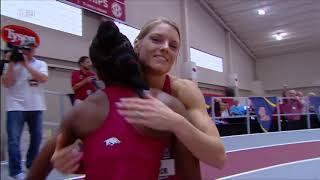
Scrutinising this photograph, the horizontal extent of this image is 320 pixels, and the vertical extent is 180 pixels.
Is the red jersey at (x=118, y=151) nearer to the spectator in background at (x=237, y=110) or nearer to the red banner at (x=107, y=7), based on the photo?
the red banner at (x=107, y=7)

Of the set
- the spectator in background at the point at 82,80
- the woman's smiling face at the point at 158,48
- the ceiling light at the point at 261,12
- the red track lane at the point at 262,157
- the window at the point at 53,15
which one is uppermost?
the ceiling light at the point at 261,12

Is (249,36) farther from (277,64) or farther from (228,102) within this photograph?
(228,102)

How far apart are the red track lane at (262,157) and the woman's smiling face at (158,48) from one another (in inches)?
95.4

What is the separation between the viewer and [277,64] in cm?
1614

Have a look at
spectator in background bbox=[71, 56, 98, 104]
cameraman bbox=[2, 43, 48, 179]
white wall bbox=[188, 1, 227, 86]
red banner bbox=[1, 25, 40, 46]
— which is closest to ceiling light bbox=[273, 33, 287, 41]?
white wall bbox=[188, 1, 227, 86]

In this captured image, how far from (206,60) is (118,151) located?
1242 cm

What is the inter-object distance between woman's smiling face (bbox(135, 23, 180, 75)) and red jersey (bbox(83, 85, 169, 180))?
7.2 inches

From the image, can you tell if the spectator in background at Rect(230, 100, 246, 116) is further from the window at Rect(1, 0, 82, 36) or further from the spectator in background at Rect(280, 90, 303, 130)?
the window at Rect(1, 0, 82, 36)

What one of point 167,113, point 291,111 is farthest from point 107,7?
point 167,113

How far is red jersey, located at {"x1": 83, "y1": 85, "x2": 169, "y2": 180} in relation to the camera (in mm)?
Result: 799

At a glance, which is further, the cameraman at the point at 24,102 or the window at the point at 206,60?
the window at the point at 206,60

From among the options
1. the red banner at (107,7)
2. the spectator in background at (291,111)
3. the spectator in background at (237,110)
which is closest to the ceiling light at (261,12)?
the spectator in background at (291,111)

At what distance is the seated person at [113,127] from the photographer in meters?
0.80

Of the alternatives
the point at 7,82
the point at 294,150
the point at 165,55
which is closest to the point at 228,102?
the point at 294,150
